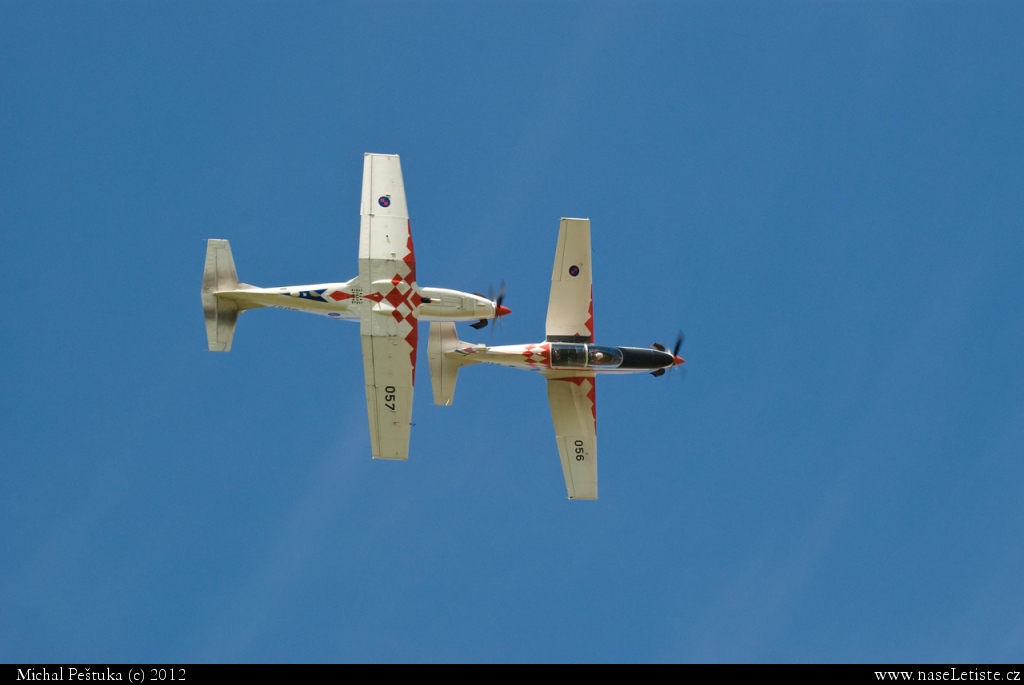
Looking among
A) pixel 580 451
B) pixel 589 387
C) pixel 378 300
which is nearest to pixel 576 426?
pixel 580 451

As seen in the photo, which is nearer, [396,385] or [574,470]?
[396,385]

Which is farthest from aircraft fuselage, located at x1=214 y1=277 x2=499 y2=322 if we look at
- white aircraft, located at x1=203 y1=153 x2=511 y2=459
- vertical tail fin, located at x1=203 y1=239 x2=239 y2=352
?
vertical tail fin, located at x1=203 y1=239 x2=239 y2=352

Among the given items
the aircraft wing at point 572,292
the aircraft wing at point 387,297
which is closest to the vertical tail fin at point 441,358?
the aircraft wing at point 572,292

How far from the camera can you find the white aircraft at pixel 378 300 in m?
32.3

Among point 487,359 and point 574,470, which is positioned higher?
point 487,359

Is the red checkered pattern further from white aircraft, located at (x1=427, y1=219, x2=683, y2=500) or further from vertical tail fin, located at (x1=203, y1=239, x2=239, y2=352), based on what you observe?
vertical tail fin, located at (x1=203, y1=239, x2=239, y2=352)

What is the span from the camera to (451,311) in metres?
34.2

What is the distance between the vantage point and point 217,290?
3369 cm

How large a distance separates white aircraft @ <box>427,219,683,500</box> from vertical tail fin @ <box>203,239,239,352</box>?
21.6 ft

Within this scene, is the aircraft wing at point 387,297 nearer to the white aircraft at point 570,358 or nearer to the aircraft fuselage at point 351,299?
the aircraft fuselage at point 351,299
